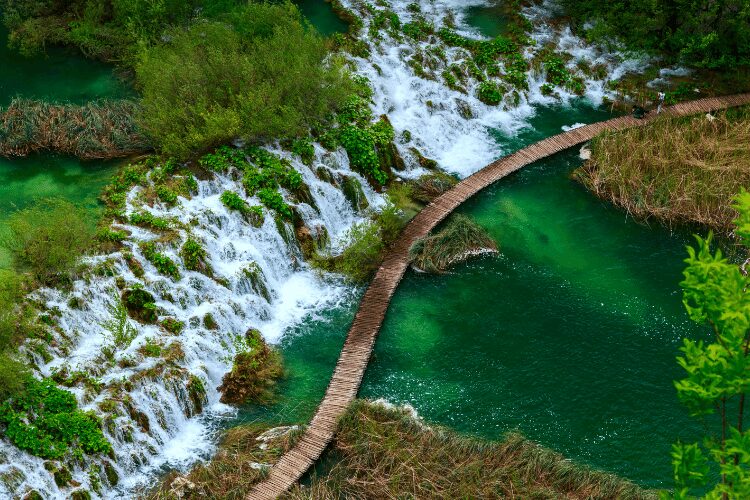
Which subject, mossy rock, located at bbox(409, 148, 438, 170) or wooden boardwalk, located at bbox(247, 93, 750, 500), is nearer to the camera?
wooden boardwalk, located at bbox(247, 93, 750, 500)

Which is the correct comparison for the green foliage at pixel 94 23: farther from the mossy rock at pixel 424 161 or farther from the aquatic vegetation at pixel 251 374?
the aquatic vegetation at pixel 251 374

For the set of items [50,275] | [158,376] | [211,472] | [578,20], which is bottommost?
[211,472]

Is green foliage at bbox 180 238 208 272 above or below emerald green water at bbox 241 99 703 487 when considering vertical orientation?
above

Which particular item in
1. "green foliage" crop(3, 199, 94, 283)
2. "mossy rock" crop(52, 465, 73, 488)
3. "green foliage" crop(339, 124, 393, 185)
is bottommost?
"mossy rock" crop(52, 465, 73, 488)

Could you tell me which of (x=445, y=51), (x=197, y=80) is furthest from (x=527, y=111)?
(x=197, y=80)

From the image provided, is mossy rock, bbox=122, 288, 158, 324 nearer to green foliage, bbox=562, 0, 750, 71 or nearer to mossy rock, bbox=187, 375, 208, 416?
mossy rock, bbox=187, 375, 208, 416

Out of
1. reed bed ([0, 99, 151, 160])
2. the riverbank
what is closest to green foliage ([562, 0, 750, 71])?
the riverbank

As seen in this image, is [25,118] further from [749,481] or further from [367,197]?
[749,481]
